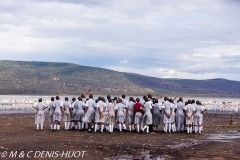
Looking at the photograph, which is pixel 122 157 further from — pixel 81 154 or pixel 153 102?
pixel 153 102

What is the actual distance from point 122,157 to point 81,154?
1.56 meters

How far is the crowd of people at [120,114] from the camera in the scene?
23.9 metres

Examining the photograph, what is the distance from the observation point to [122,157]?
1587cm

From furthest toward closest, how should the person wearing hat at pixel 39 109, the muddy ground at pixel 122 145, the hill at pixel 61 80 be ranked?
the hill at pixel 61 80
the person wearing hat at pixel 39 109
the muddy ground at pixel 122 145

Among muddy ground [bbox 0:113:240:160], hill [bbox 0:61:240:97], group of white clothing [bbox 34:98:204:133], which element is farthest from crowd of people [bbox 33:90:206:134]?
hill [bbox 0:61:240:97]

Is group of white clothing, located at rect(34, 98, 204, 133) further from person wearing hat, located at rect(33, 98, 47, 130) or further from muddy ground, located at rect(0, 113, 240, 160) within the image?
muddy ground, located at rect(0, 113, 240, 160)

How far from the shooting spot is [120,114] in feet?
79.4

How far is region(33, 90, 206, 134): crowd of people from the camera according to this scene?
23.9m

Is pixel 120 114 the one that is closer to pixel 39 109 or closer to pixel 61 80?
pixel 39 109

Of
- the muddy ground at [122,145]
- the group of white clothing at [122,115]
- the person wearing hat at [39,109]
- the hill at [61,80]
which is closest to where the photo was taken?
the muddy ground at [122,145]

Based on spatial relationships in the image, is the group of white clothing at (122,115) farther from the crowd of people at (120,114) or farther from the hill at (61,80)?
the hill at (61,80)

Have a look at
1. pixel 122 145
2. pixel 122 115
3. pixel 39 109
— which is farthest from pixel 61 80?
pixel 122 145

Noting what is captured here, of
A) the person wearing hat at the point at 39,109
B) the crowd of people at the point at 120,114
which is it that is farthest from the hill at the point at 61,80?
the crowd of people at the point at 120,114

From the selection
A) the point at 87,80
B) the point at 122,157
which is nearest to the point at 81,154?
the point at 122,157
